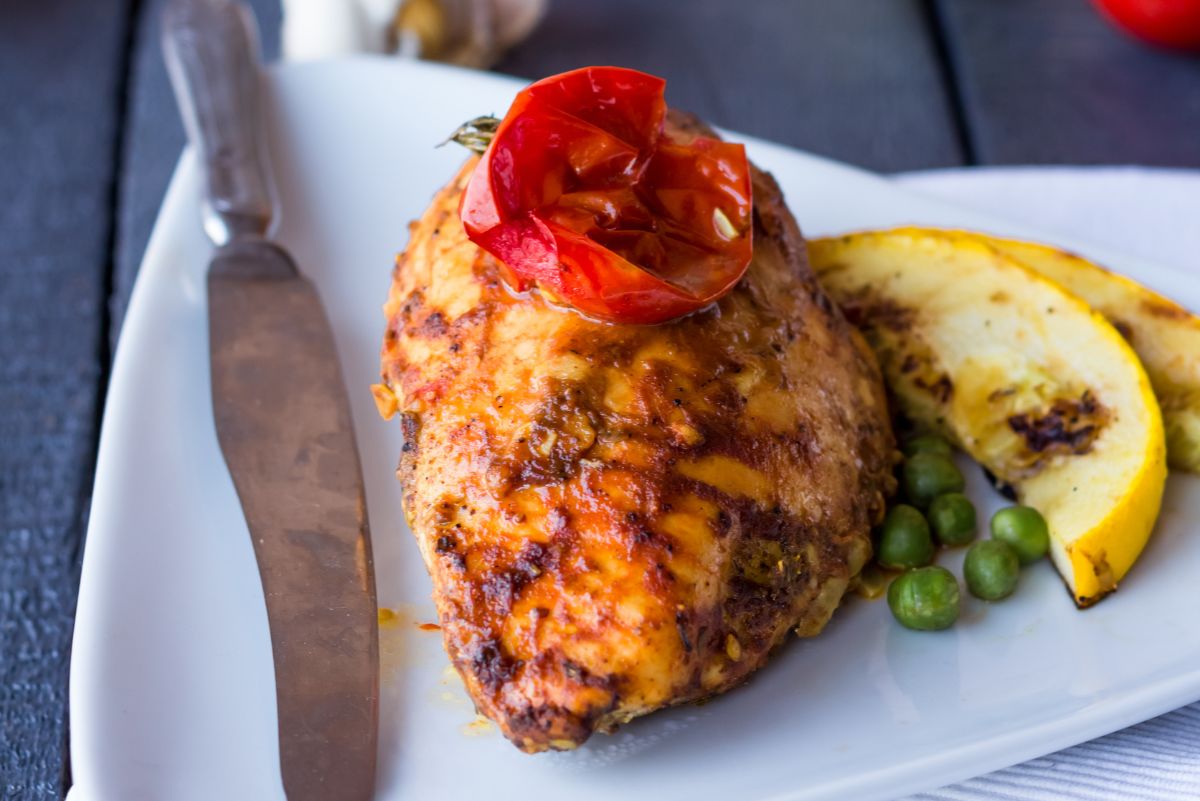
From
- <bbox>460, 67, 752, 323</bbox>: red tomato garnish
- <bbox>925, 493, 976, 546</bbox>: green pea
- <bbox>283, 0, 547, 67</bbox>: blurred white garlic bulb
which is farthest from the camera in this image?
<bbox>283, 0, 547, 67</bbox>: blurred white garlic bulb

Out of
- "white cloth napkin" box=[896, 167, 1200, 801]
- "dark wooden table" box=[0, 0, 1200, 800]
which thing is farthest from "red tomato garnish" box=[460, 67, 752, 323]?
"dark wooden table" box=[0, 0, 1200, 800]

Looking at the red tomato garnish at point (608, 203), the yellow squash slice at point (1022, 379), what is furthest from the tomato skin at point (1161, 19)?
the red tomato garnish at point (608, 203)

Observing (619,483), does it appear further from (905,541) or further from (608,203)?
(905,541)

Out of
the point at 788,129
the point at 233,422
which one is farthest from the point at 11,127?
the point at 788,129

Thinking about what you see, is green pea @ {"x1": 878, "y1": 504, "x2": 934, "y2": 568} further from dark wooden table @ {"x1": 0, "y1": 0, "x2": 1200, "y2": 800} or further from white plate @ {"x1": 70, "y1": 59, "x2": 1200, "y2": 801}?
dark wooden table @ {"x1": 0, "y1": 0, "x2": 1200, "y2": 800}

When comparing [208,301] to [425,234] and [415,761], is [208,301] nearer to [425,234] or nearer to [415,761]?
[425,234]

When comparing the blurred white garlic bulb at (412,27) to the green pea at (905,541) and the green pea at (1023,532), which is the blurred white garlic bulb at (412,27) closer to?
the green pea at (905,541)
